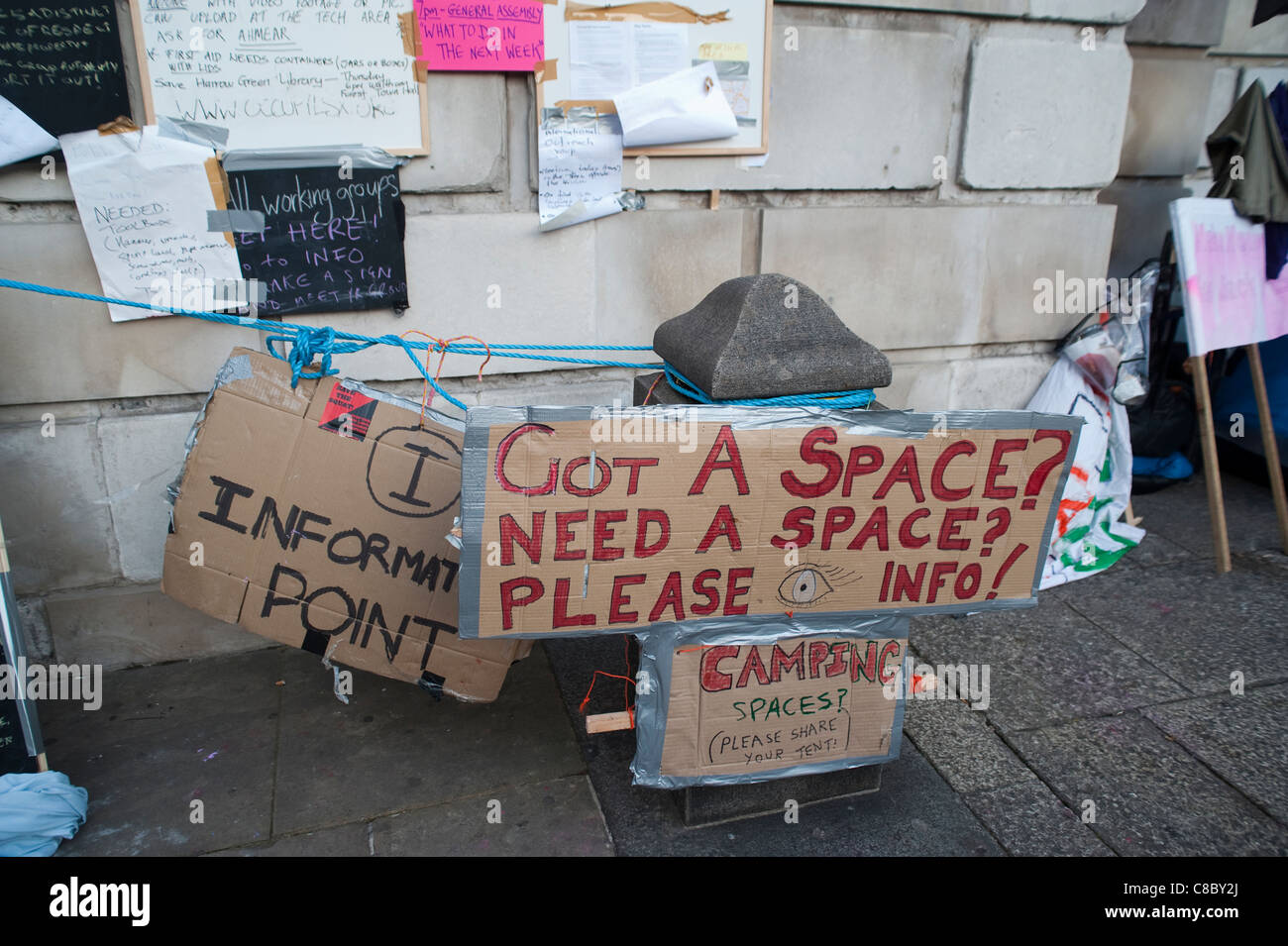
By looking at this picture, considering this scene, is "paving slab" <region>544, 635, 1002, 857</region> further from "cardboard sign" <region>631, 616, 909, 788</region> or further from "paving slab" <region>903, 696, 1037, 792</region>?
"cardboard sign" <region>631, 616, 909, 788</region>

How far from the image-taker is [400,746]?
9.57 feet

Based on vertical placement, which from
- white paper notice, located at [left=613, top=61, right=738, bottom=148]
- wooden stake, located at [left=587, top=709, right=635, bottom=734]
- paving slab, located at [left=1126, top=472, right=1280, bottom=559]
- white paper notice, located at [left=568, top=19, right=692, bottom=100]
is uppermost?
white paper notice, located at [left=568, top=19, right=692, bottom=100]

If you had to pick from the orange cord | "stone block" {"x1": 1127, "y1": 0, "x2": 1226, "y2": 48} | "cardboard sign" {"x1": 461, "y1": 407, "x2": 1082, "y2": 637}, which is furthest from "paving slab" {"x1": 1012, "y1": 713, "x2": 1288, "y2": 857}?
"stone block" {"x1": 1127, "y1": 0, "x2": 1226, "y2": 48}

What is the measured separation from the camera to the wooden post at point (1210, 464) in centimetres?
401

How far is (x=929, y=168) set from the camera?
153 inches

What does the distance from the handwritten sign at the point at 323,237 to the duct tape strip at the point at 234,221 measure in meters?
0.01

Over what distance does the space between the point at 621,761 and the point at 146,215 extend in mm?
2476

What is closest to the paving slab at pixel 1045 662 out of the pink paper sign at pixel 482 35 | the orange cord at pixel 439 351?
the orange cord at pixel 439 351

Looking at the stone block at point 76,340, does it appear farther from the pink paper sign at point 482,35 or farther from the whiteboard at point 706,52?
the whiteboard at point 706,52

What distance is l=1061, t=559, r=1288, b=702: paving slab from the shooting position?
133 inches

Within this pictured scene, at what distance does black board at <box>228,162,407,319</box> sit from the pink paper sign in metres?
0.46

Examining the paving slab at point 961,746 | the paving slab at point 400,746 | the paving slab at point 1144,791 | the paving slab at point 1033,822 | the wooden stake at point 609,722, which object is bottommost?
the paving slab at point 961,746

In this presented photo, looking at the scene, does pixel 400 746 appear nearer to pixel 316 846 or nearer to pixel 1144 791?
pixel 316 846

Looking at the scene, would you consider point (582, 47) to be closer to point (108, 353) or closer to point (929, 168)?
point (929, 168)
